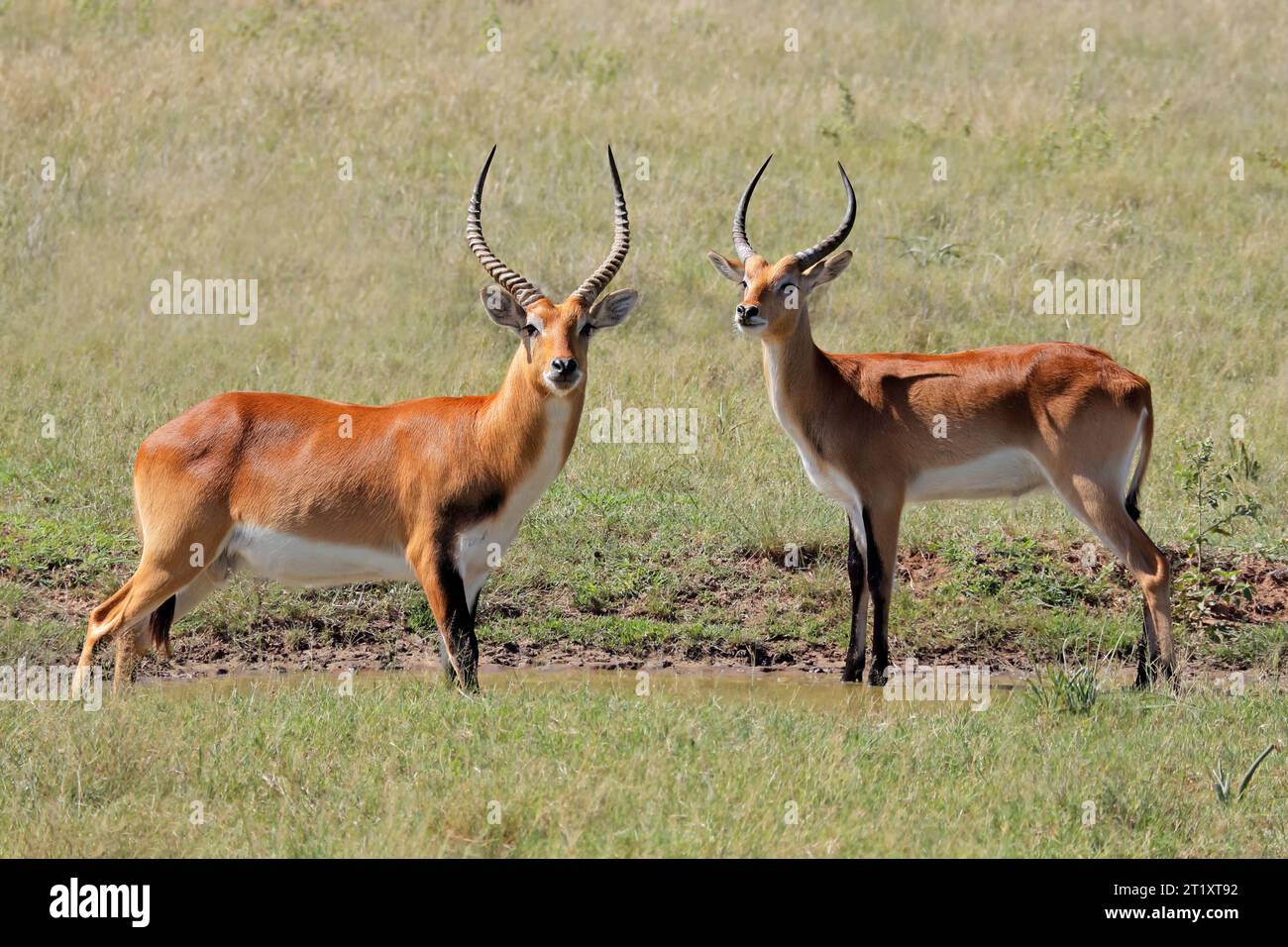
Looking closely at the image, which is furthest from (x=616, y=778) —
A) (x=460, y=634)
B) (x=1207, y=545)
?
(x=1207, y=545)

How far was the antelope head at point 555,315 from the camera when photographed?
7.63 m

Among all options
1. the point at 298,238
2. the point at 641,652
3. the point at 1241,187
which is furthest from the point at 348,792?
the point at 1241,187

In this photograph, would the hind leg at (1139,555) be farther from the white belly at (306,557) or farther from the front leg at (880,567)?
the white belly at (306,557)

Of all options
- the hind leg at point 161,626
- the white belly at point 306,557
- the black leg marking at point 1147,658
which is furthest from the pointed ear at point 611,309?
the black leg marking at point 1147,658

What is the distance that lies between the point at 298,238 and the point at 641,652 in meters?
7.02

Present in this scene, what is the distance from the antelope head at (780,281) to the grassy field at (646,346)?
149cm

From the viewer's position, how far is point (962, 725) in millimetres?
7316

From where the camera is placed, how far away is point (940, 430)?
8906 millimetres

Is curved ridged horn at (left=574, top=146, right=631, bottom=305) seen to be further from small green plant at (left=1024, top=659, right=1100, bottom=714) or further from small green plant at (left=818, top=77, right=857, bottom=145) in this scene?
small green plant at (left=818, top=77, right=857, bottom=145)

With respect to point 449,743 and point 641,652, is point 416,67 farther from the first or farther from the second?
point 449,743

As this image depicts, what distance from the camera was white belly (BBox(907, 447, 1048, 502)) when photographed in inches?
351

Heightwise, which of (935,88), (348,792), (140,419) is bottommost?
(348,792)

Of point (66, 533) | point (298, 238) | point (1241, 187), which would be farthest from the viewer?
point (1241, 187)

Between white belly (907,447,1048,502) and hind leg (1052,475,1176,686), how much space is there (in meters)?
0.20
